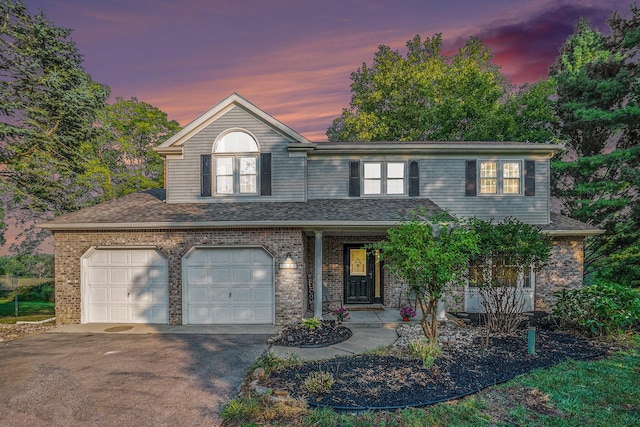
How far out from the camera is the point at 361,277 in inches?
471

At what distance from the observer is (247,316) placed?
9750 millimetres

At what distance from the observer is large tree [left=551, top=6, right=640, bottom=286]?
47.6 feet

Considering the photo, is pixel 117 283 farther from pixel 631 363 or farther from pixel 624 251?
pixel 624 251

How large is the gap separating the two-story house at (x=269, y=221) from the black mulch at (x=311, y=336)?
3.02ft

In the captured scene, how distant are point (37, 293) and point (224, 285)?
21517 mm

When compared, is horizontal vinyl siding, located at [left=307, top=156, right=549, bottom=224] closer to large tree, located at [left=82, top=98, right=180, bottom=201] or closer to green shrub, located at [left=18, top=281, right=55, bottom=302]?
large tree, located at [left=82, top=98, right=180, bottom=201]

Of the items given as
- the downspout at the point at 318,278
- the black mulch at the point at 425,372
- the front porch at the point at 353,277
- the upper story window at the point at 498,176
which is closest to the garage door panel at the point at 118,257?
the front porch at the point at 353,277

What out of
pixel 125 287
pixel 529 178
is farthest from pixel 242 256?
pixel 529 178

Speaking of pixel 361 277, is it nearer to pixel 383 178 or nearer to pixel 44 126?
pixel 383 178

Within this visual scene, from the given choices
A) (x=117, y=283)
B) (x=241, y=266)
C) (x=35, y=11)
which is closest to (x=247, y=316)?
(x=241, y=266)

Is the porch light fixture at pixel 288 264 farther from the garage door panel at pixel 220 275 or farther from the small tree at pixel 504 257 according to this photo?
the small tree at pixel 504 257

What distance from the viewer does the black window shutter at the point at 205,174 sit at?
36.7 feet

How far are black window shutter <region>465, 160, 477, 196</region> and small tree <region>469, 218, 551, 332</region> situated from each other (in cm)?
341

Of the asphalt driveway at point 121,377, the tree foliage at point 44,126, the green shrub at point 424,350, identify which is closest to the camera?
the asphalt driveway at point 121,377
